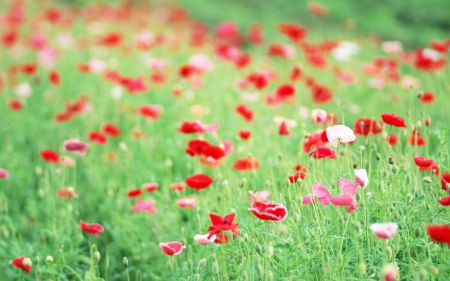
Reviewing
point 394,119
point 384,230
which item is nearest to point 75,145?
point 394,119

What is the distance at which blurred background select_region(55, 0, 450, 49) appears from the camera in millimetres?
8406

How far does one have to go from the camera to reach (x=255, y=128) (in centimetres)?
381

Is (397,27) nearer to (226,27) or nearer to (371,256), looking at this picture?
(226,27)

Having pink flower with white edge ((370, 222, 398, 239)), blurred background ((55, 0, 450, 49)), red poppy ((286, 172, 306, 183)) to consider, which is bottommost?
blurred background ((55, 0, 450, 49))

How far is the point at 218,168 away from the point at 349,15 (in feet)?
22.2

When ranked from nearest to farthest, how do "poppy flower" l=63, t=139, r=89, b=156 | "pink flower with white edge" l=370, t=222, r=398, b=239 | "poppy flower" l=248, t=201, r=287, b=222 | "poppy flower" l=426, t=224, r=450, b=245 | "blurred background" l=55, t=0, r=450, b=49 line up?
1. "poppy flower" l=426, t=224, r=450, b=245
2. "pink flower with white edge" l=370, t=222, r=398, b=239
3. "poppy flower" l=248, t=201, r=287, b=222
4. "poppy flower" l=63, t=139, r=89, b=156
5. "blurred background" l=55, t=0, r=450, b=49

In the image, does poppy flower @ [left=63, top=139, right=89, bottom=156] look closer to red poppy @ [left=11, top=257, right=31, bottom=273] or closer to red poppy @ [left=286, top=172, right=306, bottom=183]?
red poppy @ [left=11, top=257, right=31, bottom=273]

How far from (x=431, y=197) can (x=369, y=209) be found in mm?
346

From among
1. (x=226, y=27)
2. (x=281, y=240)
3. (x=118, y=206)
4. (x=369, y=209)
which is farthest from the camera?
(x=226, y=27)

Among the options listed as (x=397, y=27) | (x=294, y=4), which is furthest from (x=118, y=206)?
(x=294, y=4)

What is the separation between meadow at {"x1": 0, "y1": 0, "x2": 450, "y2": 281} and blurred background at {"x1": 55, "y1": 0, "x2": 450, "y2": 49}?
192 cm

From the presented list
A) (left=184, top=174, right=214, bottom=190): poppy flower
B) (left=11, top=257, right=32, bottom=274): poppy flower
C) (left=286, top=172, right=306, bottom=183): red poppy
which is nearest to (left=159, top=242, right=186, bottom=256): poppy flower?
(left=184, top=174, right=214, bottom=190): poppy flower

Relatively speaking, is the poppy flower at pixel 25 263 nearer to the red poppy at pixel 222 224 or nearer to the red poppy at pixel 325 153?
the red poppy at pixel 222 224

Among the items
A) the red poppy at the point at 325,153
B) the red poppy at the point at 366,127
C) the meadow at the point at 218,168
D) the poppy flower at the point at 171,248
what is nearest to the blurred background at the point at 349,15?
the meadow at the point at 218,168
